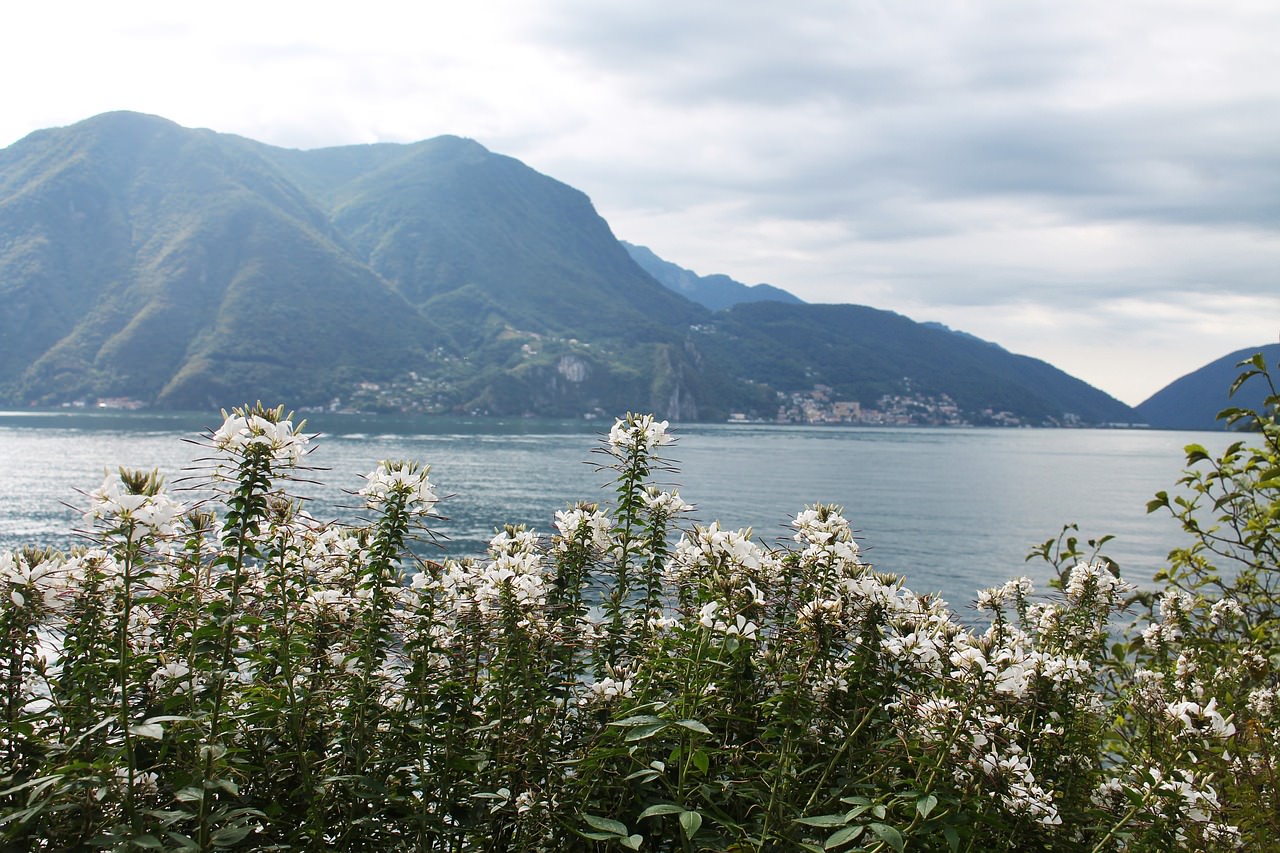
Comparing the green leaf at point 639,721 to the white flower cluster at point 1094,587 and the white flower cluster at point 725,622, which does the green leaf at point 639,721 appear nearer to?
the white flower cluster at point 725,622

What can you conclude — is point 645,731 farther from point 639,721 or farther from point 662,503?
point 662,503

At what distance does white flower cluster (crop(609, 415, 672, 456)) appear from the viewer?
5.11m

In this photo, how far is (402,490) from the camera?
3.88 meters

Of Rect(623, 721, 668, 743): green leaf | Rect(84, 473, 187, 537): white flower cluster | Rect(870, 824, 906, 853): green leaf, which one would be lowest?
Rect(870, 824, 906, 853): green leaf

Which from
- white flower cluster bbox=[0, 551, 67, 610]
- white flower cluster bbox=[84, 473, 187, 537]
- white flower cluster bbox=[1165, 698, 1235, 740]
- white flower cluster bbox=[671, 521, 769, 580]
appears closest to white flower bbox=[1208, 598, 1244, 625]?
white flower cluster bbox=[1165, 698, 1235, 740]

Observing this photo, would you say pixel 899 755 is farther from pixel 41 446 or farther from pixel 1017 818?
pixel 41 446

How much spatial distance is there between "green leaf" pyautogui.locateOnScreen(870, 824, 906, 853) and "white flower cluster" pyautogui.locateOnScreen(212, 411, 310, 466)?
269 cm

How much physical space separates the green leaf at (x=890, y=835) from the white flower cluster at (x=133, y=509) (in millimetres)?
2839

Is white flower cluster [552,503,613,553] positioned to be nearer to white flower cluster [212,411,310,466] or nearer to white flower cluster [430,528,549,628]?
white flower cluster [430,528,549,628]

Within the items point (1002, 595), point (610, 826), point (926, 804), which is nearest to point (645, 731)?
point (610, 826)

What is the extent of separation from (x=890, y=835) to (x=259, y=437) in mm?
2875

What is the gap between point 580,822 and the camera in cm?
366

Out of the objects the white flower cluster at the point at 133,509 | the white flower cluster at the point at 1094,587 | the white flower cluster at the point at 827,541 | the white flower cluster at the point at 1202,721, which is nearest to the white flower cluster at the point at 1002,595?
the white flower cluster at the point at 1094,587

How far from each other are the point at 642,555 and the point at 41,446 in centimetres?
10484
